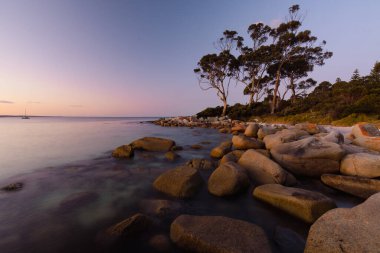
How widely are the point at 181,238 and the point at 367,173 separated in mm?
5153

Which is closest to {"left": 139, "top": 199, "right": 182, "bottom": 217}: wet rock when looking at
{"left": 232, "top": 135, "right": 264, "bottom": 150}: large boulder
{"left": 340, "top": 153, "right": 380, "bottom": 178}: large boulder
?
{"left": 340, "top": 153, "right": 380, "bottom": 178}: large boulder

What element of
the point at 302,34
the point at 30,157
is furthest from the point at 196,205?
the point at 302,34

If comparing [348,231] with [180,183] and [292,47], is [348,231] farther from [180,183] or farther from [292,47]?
[292,47]

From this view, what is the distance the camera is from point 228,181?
4672mm

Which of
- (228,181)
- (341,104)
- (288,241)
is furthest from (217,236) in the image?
(341,104)

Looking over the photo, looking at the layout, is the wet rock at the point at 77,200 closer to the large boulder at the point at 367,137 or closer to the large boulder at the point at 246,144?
the large boulder at the point at 246,144

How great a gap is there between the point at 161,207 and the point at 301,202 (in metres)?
2.87

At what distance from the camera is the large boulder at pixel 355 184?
170 inches

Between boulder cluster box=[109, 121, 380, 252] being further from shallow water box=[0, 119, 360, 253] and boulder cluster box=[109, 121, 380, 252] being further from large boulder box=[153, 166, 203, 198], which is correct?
shallow water box=[0, 119, 360, 253]

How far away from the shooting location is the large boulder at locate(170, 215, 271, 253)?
254cm

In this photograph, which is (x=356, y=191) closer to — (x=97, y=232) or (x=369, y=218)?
(x=369, y=218)

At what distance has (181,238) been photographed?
2916 mm

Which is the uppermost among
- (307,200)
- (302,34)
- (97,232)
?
(302,34)

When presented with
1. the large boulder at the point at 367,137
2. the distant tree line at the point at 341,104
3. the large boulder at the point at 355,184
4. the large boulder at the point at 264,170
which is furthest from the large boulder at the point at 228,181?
the distant tree line at the point at 341,104
